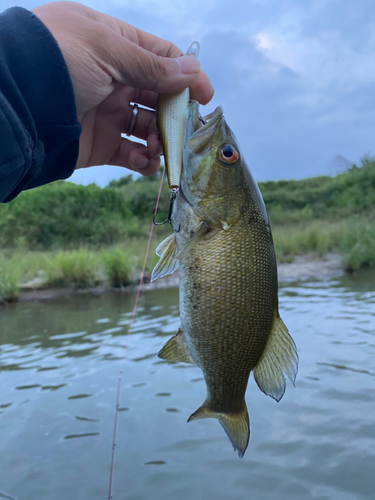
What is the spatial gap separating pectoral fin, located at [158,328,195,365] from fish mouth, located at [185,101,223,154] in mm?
734

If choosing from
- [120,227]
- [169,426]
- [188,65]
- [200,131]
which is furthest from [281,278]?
[120,227]

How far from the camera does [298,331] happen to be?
7.23 metres

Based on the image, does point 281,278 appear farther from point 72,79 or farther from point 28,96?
point 28,96

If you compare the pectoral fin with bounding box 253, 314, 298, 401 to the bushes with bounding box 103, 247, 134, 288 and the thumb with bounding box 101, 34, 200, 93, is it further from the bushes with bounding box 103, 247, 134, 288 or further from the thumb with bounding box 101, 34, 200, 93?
the bushes with bounding box 103, 247, 134, 288

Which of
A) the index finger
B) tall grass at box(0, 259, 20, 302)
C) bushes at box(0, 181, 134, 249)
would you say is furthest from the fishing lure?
bushes at box(0, 181, 134, 249)

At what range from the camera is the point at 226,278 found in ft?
5.09

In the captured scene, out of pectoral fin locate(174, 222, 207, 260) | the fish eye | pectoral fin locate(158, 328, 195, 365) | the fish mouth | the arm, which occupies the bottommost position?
pectoral fin locate(158, 328, 195, 365)

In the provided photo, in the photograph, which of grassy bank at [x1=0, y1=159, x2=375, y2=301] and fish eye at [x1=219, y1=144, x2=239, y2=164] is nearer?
fish eye at [x1=219, y1=144, x2=239, y2=164]

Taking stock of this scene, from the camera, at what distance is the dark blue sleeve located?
1445mm

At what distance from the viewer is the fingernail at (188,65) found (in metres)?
1.90

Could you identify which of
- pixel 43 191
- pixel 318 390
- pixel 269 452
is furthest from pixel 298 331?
pixel 43 191

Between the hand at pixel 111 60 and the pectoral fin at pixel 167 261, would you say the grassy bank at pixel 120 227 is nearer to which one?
the hand at pixel 111 60

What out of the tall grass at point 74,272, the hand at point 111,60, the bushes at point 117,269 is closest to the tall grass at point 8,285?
the tall grass at point 74,272

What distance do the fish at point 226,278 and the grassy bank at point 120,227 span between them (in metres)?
10.6
